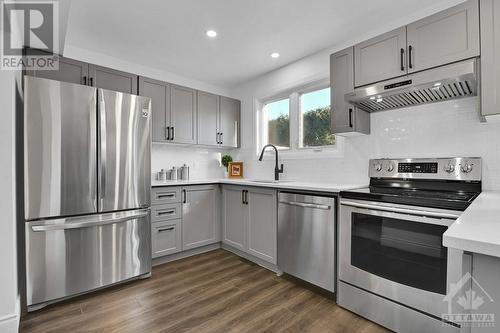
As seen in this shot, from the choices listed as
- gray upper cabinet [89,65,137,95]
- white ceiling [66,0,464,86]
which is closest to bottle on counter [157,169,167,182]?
gray upper cabinet [89,65,137,95]

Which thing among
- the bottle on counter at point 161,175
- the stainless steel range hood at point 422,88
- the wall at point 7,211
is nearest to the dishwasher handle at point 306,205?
the stainless steel range hood at point 422,88

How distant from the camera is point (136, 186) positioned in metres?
2.47

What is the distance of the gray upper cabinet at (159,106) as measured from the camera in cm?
311

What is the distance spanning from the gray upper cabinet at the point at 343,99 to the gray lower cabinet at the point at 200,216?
178cm

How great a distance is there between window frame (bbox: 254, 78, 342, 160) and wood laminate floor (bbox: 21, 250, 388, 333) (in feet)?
4.93

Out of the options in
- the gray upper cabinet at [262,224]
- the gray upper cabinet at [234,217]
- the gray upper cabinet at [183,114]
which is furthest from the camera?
the gray upper cabinet at [183,114]

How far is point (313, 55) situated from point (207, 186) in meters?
2.12

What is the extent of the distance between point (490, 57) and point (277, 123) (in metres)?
2.43

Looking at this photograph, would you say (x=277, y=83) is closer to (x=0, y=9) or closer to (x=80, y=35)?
(x=80, y=35)

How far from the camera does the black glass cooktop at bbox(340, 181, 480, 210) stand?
60.0 inches

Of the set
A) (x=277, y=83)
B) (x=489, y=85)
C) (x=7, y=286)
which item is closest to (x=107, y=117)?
(x=7, y=286)

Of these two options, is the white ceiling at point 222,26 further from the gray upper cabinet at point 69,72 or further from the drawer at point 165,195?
the drawer at point 165,195

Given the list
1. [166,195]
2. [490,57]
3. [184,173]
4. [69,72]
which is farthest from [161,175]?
[490,57]

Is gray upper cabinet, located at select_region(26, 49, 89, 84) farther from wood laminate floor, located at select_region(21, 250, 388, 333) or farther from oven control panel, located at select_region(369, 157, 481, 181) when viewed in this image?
oven control panel, located at select_region(369, 157, 481, 181)
